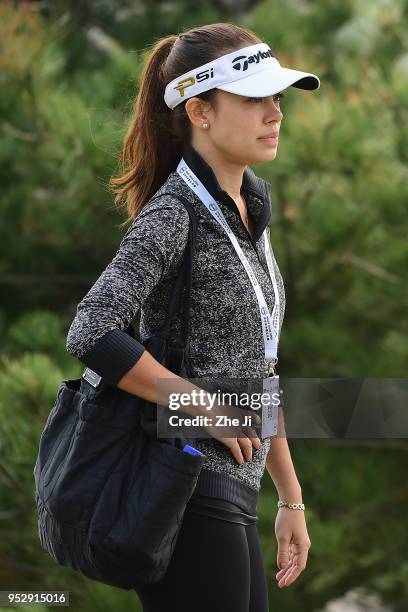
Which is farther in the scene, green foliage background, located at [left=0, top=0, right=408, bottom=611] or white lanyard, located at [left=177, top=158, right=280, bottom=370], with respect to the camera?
green foliage background, located at [left=0, top=0, right=408, bottom=611]

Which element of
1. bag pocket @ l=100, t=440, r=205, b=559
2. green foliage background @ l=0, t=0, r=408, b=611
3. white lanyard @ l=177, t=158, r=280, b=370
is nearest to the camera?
bag pocket @ l=100, t=440, r=205, b=559

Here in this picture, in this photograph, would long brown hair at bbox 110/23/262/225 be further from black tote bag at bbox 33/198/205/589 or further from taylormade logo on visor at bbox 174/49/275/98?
black tote bag at bbox 33/198/205/589

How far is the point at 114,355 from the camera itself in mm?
968

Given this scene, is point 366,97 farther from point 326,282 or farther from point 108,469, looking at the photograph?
point 108,469

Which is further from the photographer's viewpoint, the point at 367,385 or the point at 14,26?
the point at 14,26

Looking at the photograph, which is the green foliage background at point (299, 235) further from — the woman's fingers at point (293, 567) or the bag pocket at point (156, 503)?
the bag pocket at point (156, 503)

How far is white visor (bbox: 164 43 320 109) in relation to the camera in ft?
3.56

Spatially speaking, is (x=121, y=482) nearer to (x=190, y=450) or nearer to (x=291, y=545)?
(x=190, y=450)

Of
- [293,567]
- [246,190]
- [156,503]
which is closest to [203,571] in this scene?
[156,503]

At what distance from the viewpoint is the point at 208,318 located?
1.03 metres

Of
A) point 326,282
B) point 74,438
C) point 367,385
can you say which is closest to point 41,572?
point 367,385

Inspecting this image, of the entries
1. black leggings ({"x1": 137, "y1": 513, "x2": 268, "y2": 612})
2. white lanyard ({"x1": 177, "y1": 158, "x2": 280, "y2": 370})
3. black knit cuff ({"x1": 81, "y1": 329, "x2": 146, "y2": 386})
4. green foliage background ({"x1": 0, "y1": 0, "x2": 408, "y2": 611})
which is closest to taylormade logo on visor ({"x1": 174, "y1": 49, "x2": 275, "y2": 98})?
white lanyard ({"x1": 177, "y1": 158, "x2": 280, "y2": 370})

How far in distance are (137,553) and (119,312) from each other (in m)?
0.21

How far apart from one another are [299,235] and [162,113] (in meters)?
1.44
